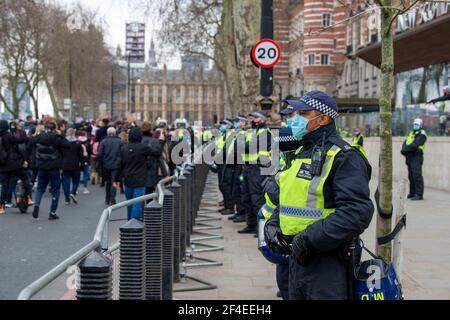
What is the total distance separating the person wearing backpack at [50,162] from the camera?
14.3m

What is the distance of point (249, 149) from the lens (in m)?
11.8

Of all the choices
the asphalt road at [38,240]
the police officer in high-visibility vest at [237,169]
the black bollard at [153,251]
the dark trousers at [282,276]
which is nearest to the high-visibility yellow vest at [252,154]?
the police officer in high-visibility vest at [237,169]

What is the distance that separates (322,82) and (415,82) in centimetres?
3518

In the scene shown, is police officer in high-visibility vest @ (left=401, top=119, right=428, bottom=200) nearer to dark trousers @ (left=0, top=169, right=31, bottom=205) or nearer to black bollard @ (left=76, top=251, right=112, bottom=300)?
dark trousers @ (left=0, top=169, right=31, bottom=205)

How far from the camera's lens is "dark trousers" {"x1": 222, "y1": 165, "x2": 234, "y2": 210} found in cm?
1476

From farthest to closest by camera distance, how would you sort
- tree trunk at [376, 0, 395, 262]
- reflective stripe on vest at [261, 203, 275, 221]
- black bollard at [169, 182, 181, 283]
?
black bollard at [169, 182, 181, 283] → tree trunk at [376, 0, 395, 262] → reflective stripe on vest at [261, 203, 275, 221]

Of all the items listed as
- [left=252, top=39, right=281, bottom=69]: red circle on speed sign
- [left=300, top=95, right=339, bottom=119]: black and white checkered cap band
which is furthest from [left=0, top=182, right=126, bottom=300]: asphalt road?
[left=252, top=39, right=281, bottom=69]: red circle on speed sign

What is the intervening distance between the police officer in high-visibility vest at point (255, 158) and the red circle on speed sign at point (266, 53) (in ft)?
6.97

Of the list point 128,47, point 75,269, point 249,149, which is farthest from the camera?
point 128,47

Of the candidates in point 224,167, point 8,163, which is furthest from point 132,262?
point 8,163

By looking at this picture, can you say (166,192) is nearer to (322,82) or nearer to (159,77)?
(322,82)

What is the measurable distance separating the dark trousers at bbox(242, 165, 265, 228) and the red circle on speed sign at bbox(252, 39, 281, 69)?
2.47 m

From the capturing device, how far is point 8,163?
603 inches

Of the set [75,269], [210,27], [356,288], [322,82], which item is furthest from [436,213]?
[322,82]
